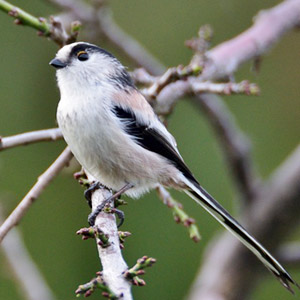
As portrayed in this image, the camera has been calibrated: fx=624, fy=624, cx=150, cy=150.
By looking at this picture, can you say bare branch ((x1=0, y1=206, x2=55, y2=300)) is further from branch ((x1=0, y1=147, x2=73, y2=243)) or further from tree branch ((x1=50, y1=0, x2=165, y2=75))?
tree branch ((x1=50, y1=0, x2=165, y2=75))

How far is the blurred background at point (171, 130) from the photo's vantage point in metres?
4.85

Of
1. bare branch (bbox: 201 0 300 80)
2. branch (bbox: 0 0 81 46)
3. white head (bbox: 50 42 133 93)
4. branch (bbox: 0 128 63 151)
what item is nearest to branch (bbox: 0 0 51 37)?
branch (bbox: 0 0 81 46)

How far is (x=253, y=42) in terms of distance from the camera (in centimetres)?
348

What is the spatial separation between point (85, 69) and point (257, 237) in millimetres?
1671

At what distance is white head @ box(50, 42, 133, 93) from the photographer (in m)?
2.69

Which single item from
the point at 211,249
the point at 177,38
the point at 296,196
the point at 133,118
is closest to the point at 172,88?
the point at 133,118

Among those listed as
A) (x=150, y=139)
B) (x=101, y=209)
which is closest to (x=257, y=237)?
(x=150, y=139)

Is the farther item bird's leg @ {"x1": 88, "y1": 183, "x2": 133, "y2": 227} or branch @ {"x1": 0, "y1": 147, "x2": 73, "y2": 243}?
bird's leg @ {"x1": 88, "y1": 183, "x2": 133, "y2": 227}

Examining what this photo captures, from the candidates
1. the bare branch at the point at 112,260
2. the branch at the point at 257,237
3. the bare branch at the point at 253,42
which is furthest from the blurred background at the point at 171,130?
the bare branch at the point at 112,260

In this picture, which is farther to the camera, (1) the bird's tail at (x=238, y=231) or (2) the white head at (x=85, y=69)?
(2) the white head at (x=85, y=69)

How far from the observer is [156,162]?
2.76 meters

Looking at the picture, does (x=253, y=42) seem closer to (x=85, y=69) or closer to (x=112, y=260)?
(x=85, y=69)

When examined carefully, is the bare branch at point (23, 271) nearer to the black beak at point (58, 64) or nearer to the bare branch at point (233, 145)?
the black beak at point (58, 64)

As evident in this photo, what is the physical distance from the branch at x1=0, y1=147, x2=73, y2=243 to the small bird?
11cm
